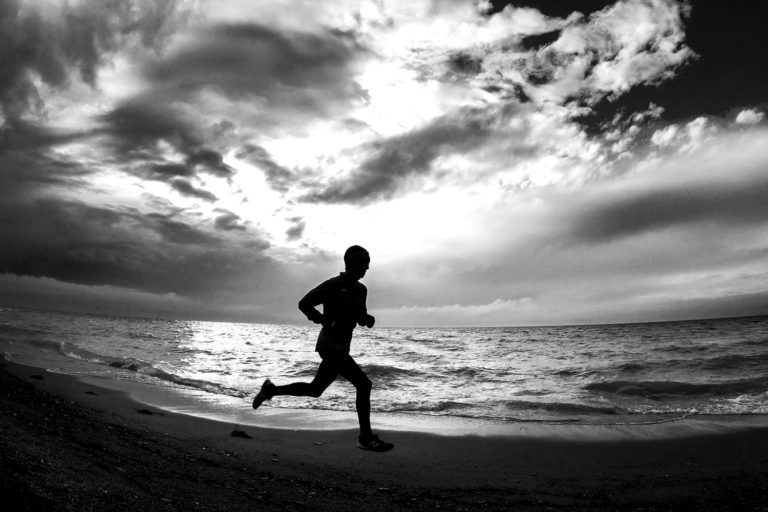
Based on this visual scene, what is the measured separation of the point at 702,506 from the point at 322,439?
15.2 ft

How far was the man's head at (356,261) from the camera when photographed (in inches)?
222

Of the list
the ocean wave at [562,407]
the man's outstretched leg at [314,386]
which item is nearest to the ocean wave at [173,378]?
the man's outstretched leg at [314,386]

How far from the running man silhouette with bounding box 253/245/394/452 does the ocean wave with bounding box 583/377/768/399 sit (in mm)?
9608

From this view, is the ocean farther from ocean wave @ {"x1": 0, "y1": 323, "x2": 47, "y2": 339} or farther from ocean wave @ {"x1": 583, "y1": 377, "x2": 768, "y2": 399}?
ocean wave @ {"x1": 0, "y1": 323, "x2": 47, "y2": 339}

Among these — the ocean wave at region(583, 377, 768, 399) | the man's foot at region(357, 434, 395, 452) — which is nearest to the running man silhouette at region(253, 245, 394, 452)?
the man's foot at region(357, 434, 395, 452)

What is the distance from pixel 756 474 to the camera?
5.19 metres

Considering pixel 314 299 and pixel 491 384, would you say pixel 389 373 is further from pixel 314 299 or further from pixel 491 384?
pixel 314 299

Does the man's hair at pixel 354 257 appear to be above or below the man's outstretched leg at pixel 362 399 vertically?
above

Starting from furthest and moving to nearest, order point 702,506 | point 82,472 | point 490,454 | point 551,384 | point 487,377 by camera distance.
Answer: point 487,377 < point 551,384 < point 490,454 < point 702,506 < point 82,472

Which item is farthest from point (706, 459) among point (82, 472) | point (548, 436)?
point (82, 472)

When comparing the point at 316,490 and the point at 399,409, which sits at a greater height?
the point at 316,490

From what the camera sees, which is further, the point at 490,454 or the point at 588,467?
the point at 490,454

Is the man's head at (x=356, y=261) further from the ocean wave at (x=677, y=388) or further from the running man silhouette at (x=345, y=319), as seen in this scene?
the ocean wave at (x=677, y=388)

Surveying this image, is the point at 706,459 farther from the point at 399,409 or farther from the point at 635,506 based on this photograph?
the point at 399,409
